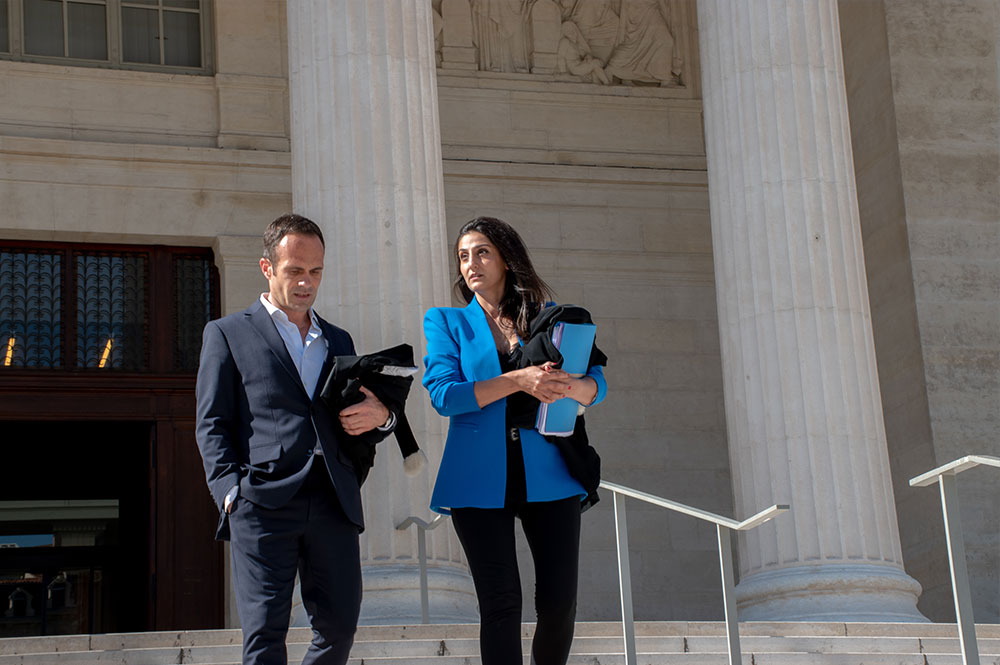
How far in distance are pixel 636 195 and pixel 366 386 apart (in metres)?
11.0

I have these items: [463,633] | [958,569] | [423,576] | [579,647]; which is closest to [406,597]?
[423,576]

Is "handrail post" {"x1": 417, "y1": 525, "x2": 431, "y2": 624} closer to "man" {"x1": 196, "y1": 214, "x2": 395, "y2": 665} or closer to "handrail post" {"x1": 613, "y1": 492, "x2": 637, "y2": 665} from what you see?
"handrail post" {"x1": 613, "y1": 492, "x2": 637, "y2": 665}

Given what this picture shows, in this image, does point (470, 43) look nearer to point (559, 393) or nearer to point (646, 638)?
point (646, 638)

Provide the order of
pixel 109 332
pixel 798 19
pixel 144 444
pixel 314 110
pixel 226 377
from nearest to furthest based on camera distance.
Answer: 1. pixel 226 377
2. pixel 314 110
3. pixel 798 19
4. pixel 109 332
5. pixel 144 444

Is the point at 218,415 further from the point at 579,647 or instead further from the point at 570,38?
the point at 570,38

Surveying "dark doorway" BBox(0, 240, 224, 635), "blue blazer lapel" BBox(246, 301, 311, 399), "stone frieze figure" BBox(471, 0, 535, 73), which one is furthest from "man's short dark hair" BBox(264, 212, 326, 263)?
"stone frieze figure" BBox(471, 0, 535, 73)

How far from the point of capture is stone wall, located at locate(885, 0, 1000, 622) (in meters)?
13.6

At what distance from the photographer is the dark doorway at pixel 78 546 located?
15.0m

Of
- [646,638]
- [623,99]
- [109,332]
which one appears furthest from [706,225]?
[646,638]

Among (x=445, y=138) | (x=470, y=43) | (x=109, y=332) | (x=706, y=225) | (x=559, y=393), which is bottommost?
(x=559, y=393)

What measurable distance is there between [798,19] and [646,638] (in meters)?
4.96

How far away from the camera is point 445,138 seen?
15.3 metres

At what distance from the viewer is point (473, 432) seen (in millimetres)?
5215

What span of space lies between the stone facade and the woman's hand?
354 inches
